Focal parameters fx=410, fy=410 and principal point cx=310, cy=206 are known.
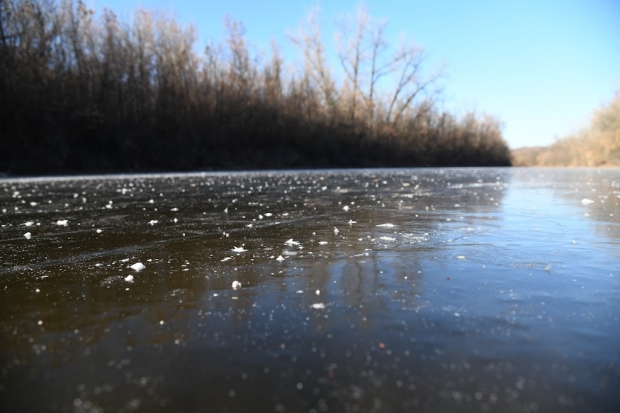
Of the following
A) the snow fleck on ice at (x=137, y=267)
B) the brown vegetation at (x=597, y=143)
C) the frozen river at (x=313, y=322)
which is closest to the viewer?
the frozen river at (x=313, y=322)

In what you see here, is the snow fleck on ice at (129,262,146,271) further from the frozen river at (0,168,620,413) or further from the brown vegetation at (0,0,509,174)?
the brown vegetation at (0,0,509,174)

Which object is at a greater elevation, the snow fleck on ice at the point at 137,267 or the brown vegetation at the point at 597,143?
the brown vegetation at the point at 597,143

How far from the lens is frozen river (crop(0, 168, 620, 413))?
5.54 feet

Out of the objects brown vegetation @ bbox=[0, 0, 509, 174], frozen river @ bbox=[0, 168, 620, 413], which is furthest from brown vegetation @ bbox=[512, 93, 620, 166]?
frozen river @ bbox=[0, 168, 620, 413]

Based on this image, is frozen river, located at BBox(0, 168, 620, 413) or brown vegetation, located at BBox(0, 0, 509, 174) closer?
frozen river, located at BBox(0, 168, 620, 413)

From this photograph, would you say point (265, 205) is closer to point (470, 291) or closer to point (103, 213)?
point (103, 213)

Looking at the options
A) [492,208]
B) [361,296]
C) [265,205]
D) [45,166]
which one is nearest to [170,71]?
[45,166]

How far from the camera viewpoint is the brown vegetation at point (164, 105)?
2836 cm

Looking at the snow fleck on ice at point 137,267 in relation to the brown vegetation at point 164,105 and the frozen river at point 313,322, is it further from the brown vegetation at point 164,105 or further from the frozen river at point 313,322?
the brown vegetation at point 164,105

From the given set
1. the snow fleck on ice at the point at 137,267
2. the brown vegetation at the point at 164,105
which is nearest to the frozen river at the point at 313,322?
the snow fleck on ice at the point at 137,267

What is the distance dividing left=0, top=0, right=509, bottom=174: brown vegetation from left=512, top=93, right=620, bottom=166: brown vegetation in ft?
57.5

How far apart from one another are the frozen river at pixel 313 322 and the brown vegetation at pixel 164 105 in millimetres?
26607

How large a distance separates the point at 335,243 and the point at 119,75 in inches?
1378

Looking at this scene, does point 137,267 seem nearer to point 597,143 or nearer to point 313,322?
point 313,322
